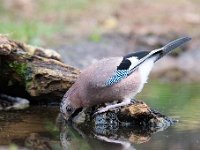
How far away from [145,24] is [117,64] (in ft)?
26.6

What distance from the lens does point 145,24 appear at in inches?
631

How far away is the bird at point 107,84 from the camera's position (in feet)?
25.8

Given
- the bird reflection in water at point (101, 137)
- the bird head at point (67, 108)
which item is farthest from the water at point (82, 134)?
the bird head at point (67, 108)

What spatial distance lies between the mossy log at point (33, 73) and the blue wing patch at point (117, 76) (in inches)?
35.8

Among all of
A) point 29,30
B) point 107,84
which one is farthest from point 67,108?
point 29,30

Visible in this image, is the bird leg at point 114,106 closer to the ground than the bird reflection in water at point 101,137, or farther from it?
farther from it

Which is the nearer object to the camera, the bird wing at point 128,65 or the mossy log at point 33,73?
the bird wing at point 128,65

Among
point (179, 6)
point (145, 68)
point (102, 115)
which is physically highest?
point (179, 6)

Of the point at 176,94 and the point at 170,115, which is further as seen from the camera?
the point at 176,94

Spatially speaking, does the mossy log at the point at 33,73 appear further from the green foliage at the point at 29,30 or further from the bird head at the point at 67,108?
the green foliage at the point at 29,30

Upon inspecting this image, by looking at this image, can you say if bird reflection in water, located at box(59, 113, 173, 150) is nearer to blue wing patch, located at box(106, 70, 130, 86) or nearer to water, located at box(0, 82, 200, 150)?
water, located at box(0, 82, 200, 150)

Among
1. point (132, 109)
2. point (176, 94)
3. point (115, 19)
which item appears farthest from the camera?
point (115, 19)

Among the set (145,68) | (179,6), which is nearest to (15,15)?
(179,6)

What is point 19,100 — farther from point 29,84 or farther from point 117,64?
point 117,64
